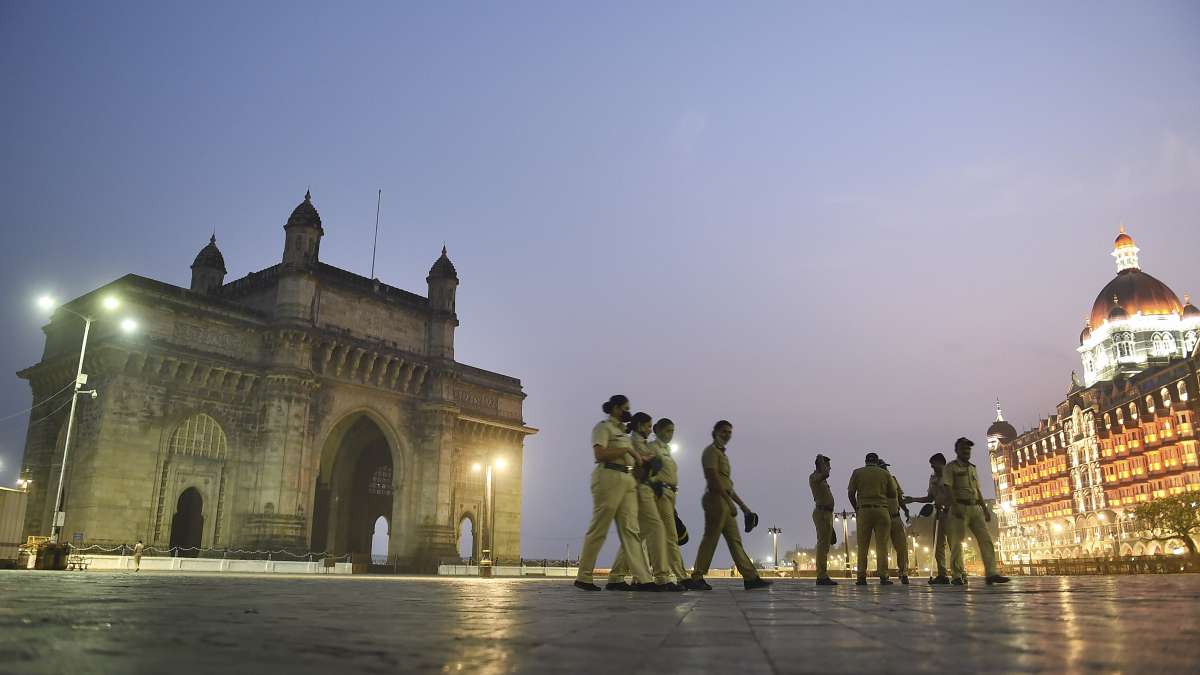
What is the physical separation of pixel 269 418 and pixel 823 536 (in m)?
25.8

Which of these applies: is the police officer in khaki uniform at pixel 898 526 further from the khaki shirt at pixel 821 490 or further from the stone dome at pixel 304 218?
the stone dome at pixel 304 218

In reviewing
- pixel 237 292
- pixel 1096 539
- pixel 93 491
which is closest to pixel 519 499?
pixel 237 292

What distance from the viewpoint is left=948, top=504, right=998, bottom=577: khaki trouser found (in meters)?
11.5

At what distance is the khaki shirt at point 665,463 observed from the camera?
31.3 feet

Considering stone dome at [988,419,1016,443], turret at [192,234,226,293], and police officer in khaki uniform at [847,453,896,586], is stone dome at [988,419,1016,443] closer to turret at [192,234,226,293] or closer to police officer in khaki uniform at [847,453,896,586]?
turret at [192,234,226,293]

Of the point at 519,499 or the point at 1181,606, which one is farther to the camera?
the point at 519,499

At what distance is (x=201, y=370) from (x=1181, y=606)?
32.2 m

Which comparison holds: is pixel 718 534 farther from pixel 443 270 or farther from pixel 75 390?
pixel 443 270

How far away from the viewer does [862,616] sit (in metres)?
4.52

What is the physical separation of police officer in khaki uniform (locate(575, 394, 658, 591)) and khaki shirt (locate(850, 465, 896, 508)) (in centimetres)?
445

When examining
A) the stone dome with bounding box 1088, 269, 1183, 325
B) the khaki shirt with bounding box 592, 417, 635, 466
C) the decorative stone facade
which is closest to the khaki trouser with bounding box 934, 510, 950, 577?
the khaki shirt with bounding box 592, 417, 635, 466

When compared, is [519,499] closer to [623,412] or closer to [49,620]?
[623,412]

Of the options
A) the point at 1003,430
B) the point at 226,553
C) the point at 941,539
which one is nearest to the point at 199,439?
the point at 226,553

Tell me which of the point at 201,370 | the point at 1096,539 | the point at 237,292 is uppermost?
the point at 237,292
